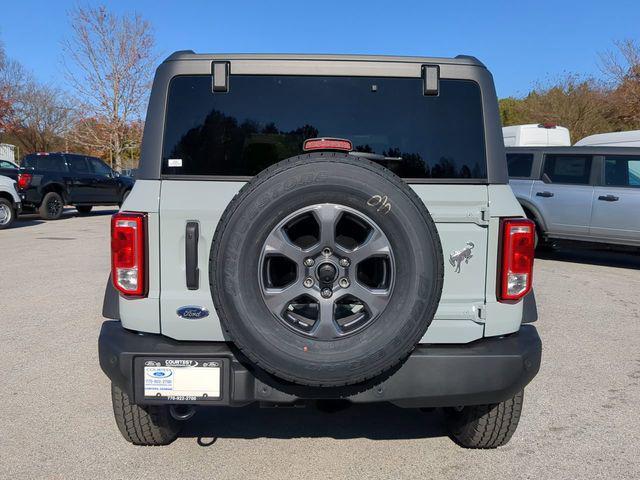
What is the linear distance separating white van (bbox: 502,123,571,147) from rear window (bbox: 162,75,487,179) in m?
11.2

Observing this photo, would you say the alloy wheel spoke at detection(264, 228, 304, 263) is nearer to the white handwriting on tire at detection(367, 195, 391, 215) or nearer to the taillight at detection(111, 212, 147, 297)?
the white handwriting on tire at detection(367, 195, 391, 215)

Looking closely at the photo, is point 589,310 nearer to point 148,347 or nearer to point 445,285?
point 445,285

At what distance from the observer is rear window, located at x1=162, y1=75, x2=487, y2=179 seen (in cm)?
278

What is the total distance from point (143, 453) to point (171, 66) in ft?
6.74

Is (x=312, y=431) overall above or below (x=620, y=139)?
below

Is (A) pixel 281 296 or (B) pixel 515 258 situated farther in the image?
(B) pixel 515 258

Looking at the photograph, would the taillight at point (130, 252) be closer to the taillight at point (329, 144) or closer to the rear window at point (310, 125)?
the rear window at point (310, 125)

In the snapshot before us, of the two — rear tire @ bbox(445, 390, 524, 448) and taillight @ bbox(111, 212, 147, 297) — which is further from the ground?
taillight @ bbox(111, 212, 147, 297)

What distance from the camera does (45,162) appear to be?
16.9 m

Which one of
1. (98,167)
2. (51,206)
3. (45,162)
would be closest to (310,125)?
(51,206)

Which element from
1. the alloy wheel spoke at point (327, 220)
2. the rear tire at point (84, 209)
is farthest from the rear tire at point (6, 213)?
the alloy wheel spoke at point (327, 220)

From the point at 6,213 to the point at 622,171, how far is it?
44.7 feet

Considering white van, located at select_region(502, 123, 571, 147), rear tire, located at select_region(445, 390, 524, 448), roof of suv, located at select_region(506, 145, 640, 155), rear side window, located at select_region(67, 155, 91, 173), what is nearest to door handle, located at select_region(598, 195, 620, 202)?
roof of suv, located at select_region(506, 145, 640, 155)

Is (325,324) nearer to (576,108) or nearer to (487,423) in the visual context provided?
(487,423)
